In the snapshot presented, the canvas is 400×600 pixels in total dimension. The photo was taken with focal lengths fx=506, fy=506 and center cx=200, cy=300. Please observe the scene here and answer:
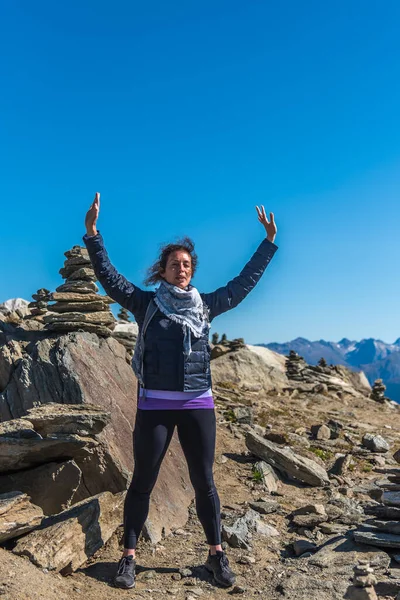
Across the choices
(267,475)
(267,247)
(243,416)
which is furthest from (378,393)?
(267,247)

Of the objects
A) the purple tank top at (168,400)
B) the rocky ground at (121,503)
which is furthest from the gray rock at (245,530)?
the purple tank top at (168,400)

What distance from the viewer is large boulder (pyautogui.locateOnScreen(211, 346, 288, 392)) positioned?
30.6 metres

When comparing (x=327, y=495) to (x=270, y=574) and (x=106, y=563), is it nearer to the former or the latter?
(x=270, y=574)

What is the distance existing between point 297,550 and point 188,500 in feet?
8.13

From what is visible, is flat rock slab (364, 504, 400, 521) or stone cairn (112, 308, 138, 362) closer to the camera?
flat rock slab (364, 504, 400, 521)

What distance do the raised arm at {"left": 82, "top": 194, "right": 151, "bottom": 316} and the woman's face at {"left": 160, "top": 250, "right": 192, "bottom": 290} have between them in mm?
471

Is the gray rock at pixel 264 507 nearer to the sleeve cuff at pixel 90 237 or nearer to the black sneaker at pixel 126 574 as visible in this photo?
the black sneaker at pixel 126 574

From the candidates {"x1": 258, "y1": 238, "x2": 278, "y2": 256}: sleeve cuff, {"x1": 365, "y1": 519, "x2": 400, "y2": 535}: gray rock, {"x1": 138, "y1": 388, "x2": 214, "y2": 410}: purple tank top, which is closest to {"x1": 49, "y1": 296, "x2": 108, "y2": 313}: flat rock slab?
{"x1": 258, "y1": 238, "x2": 278, "y2": 256}: sleeve cuff

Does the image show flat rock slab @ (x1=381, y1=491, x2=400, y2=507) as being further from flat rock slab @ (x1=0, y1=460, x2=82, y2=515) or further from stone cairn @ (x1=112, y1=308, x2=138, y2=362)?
stone cairn @ (x1=112, y1=308, x2=138, y2=362)

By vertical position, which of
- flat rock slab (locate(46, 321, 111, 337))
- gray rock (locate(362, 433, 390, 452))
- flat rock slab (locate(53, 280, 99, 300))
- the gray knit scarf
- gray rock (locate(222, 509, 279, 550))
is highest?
flat rock slab (locate(53, 280, 99, 300))

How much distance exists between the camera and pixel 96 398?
9.88 metres

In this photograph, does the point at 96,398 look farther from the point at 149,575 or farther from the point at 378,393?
the point at 378,393

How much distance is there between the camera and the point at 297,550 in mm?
7945

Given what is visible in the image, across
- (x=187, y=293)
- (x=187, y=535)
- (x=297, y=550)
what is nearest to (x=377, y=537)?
(x=297, y=550)
